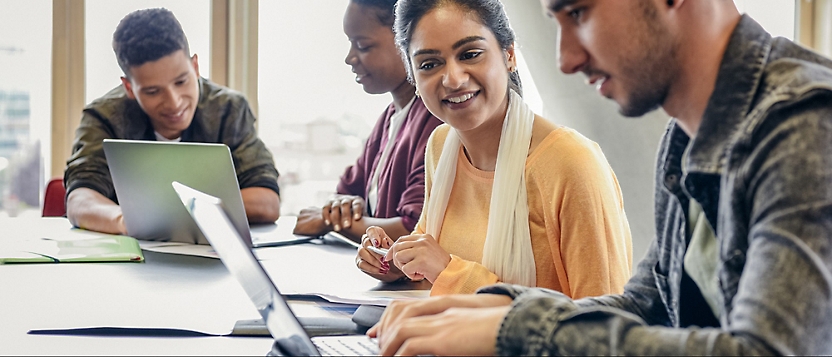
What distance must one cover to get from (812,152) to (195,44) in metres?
3.65

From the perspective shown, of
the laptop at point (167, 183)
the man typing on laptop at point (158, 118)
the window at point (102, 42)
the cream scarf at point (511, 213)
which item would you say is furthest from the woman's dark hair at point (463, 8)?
the window at point (102, 42)

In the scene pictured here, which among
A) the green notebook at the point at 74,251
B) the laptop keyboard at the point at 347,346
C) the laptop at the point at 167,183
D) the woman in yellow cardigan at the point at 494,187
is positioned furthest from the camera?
the laptop at the point at 167,183

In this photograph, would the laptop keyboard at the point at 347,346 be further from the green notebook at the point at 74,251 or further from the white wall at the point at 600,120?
the white wall at the point at 600,120

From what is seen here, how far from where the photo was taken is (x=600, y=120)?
9.79 feet

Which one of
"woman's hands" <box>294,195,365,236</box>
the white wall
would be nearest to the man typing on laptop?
"woman's hands" <box>294,195,365,236</box>

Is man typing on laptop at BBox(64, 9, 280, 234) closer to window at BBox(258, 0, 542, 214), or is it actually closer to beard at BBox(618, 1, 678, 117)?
window at BBox(258, 0, 542, 214)

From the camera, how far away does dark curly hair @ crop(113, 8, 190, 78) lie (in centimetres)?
233

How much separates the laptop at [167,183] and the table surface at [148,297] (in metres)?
0.17

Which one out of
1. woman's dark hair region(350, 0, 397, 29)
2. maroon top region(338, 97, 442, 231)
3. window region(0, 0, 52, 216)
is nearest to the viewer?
maroon top region(338, 97, 442, 231)

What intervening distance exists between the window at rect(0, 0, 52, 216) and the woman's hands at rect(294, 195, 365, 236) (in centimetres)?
218

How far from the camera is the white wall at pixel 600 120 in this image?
2871 millimetres

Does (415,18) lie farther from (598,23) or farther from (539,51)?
(539,51)

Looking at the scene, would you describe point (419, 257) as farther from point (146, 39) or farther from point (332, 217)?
point (146, 39)

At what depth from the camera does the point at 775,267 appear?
0.59m
